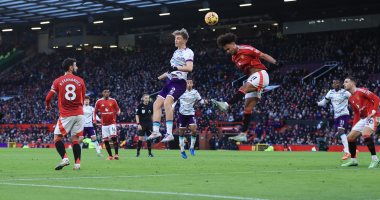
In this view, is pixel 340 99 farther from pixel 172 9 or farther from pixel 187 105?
pixel 172 9

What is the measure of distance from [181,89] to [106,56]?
52745mm

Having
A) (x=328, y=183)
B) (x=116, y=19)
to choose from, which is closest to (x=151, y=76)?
(x=116, y=19)

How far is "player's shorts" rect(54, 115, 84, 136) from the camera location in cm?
1458

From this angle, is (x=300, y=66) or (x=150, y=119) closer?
(x=150, y=119)

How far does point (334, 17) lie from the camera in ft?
179

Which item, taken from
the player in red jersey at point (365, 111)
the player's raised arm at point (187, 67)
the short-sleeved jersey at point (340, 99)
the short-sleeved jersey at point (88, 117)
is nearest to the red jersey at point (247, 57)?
the player's raised arm at point (187, 67)

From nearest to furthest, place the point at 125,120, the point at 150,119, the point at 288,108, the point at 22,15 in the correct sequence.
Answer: the point at 150,119 < the point at 288,108 < the point at 125,120 < the point at 22,15

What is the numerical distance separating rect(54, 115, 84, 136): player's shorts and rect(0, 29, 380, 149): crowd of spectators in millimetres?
24144

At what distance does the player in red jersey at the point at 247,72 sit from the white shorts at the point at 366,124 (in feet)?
9.78

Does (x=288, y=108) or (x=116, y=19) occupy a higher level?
(x=116, y=19)

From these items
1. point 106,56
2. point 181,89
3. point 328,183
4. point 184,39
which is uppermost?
point 106,56

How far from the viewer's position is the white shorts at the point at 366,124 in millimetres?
15039

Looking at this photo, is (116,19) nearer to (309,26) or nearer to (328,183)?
(309,26)

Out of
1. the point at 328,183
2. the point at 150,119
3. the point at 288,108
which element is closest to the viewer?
the point at 328,183
